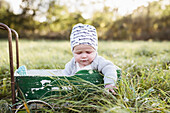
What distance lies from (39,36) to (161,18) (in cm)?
950

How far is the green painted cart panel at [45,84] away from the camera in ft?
6.64

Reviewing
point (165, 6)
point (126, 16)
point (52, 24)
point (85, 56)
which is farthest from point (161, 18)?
point (85, 56)

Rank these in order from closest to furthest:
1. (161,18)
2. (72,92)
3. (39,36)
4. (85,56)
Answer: (72,92), (85,56), (161,18), (39,36)

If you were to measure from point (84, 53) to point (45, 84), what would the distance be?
26.8 inches

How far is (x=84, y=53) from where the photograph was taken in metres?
2.34

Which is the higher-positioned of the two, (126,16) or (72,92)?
(126,16)

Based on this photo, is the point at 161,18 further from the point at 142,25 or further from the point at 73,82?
the point at 73,82

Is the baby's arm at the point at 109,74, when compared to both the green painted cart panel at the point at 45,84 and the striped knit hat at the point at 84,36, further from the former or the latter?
the striped knit hat at the point at 84,36

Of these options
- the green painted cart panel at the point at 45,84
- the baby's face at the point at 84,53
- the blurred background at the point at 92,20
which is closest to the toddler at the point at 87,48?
the baby's face at the point at 84,53

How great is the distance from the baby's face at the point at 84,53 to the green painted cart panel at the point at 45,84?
1.07ft

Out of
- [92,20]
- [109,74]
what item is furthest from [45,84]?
[92,20]

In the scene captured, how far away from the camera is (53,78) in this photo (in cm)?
198

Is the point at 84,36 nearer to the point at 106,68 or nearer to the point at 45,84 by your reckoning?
the point at 106,68

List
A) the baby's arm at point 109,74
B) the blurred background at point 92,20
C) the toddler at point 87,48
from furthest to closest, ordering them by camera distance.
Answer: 1. the blurred background at point 92,20
2. the toddler at point 87,48
3. the baby's arm at point 109,74
